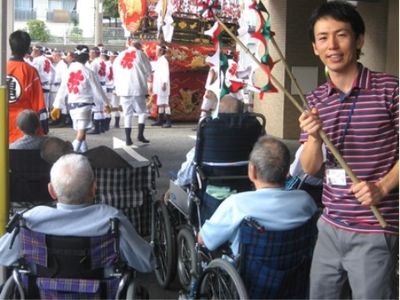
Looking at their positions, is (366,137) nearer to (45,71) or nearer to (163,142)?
(163,142)

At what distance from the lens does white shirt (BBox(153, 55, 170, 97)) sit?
47.6ft

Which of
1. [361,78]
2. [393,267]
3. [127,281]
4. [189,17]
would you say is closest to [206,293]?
[127,281]

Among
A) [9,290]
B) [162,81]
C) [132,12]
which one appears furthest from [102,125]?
[9,290]

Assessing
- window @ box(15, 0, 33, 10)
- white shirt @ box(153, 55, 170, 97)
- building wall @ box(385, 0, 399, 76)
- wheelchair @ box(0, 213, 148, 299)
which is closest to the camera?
wheelchair @ box(0, 213, 148, 299)

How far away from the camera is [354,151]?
2.45 m

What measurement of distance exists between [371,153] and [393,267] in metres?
0.45

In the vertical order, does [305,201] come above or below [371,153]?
below

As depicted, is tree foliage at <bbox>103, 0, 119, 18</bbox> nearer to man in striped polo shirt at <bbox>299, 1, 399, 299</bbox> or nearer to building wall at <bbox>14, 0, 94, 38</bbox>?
building wall at <bbox>14, 0, 94, 38</bbox>

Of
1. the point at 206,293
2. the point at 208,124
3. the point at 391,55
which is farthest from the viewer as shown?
the point at 391,55

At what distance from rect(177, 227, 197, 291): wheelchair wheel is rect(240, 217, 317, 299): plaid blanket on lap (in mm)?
1199

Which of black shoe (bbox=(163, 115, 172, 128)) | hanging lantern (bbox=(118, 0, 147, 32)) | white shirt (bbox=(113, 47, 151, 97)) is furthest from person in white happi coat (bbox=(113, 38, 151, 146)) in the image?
black shoe (bbox=(163, 115, 172, 128))

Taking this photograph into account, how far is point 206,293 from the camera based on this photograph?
11.2 feet

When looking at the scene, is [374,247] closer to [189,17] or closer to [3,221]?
[3,221]

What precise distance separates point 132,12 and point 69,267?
11.7m
